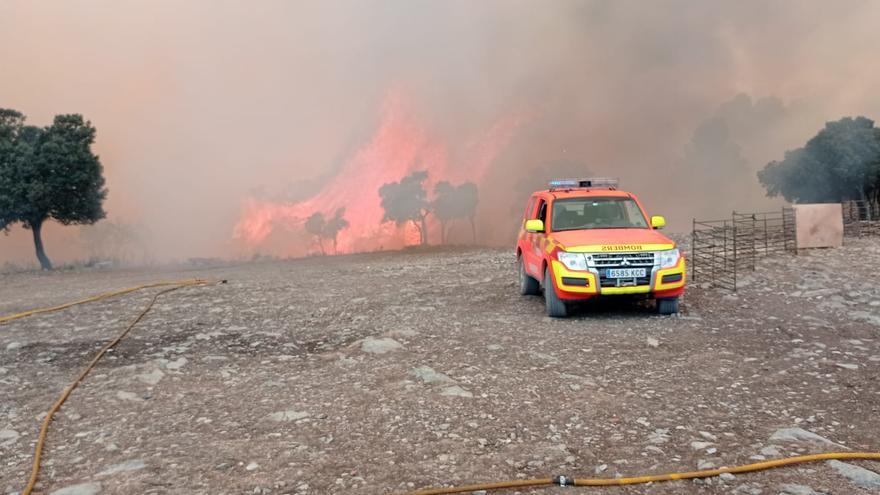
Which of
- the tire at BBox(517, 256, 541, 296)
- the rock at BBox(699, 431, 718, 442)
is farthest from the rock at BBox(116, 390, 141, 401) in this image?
the tire at BBox(517, 256, 541, 296)

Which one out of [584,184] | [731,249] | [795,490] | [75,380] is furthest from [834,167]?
[75,380]

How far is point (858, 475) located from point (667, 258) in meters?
5.46

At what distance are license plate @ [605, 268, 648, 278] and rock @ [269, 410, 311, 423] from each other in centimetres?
547

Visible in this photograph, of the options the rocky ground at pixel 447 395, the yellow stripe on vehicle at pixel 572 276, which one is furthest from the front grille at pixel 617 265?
the rocky ground at pixel 447 395

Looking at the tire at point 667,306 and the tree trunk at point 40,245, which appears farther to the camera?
the tree trunk at point 40,245

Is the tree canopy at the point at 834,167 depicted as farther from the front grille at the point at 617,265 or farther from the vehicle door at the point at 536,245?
the front grille at the point at 617,265

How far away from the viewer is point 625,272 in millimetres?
9195

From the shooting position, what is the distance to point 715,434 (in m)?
4.93

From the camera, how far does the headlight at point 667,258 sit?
30.4ft

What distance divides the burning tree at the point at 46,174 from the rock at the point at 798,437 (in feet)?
118

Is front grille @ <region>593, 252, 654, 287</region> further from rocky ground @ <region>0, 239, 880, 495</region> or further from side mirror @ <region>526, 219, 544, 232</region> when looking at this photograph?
side mirror @ <region>526, 219, 544, 232</region>

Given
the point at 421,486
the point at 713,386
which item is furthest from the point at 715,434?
the point at 421,486

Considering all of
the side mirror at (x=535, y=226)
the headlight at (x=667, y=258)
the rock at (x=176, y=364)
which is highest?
A: the side mirror at (x=535, y=226)

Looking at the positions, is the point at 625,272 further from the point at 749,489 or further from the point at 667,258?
the point at 749,489
